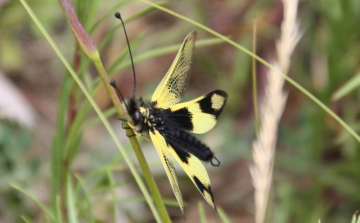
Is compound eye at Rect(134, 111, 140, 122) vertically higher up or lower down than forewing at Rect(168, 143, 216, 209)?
higher up

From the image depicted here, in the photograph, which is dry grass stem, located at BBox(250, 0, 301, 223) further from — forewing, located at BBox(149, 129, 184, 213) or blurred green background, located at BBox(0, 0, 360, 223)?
blurred green background, located at BBox(0, 0, 360, 223)

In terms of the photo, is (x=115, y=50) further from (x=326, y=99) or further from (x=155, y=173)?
(x=326, y=99)

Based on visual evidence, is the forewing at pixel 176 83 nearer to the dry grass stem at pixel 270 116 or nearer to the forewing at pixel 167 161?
the forewing at pixel 167 161

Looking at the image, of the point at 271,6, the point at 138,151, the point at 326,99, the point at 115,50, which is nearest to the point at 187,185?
the point at 326,99

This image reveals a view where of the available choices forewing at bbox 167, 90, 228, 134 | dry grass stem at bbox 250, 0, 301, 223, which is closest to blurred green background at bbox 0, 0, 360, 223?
forewing at bbox 167, 90, 228, 134

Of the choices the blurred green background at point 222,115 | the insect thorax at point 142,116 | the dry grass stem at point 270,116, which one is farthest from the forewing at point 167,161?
the blurred green background at point 222,115

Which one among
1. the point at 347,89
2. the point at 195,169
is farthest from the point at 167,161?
the point at 347,89
